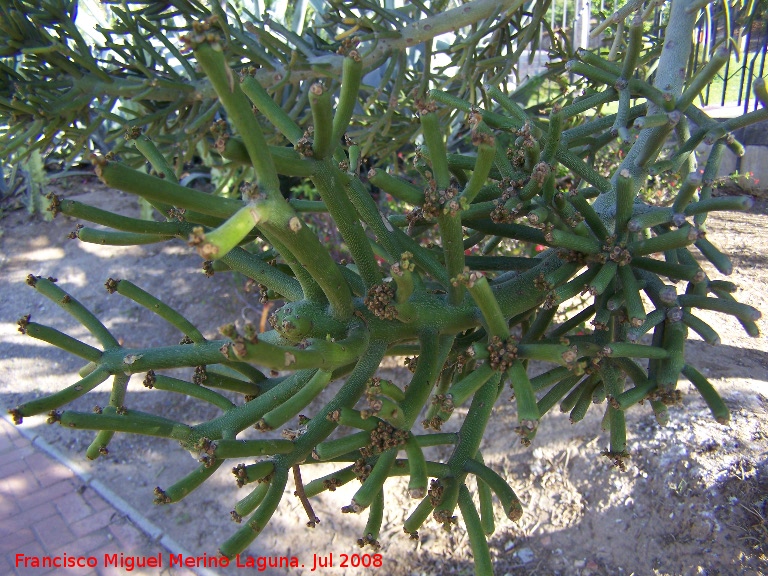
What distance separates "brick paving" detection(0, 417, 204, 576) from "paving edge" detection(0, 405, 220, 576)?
2 cm

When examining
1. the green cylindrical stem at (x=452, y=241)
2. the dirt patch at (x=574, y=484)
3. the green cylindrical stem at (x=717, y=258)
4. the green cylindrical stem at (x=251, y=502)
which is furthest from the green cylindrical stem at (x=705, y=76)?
the dirt patch at (x=574, y=484)

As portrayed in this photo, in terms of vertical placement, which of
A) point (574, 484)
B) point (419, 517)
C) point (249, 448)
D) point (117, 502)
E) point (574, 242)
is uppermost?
point (574, 242)

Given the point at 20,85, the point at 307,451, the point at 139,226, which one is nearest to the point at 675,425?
the point at 307,451

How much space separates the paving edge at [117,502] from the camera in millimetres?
3451

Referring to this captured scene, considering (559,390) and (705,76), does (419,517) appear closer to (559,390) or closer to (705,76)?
(559,390)

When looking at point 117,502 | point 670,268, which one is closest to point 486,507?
point 670,268

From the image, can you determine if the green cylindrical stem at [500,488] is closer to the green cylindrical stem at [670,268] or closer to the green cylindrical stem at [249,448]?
the green cylindrical stem at [249,448]

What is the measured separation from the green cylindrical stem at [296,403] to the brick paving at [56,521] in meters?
2.96

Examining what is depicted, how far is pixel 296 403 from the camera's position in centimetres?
95

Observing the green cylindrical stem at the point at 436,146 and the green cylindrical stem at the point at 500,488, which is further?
the green cylindrical stem at the point at 500,488

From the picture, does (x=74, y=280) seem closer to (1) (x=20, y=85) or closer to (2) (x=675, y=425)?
(1) (x=20, y=85)

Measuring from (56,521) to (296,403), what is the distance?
3.65 m

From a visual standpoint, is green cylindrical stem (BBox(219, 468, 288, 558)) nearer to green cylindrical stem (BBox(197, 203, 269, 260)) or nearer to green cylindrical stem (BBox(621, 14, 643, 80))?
green cylindrical stem (BBox(197, 203, 269, 260))

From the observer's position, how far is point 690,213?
1.16 m
